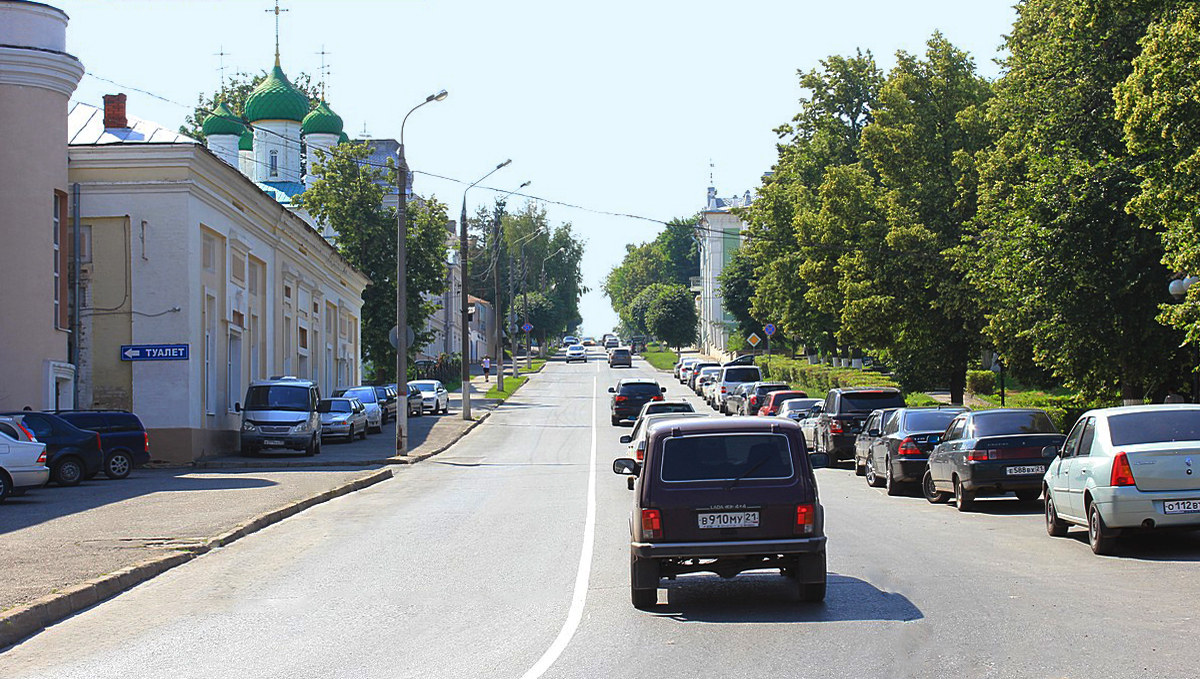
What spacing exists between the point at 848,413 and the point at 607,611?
1952 cm

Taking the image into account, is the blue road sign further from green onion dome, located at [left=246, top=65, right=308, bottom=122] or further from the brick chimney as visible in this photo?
green onion dome, located at [left=246, top=65, right=308, bottom=122]

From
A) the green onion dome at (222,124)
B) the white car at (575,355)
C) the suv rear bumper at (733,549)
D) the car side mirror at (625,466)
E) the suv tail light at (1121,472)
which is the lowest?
the suv rear bumper at (733,549)

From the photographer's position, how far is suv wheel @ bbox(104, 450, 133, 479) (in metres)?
26.7

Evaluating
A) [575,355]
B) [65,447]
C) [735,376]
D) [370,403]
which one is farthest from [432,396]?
[575,355]

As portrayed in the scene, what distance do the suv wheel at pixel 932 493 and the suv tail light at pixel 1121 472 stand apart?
24.6 feet

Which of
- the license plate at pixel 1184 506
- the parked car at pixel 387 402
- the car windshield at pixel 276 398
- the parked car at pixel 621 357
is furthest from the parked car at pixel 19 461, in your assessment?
the parked car at pixel 621 357

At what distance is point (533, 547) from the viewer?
15211 mm

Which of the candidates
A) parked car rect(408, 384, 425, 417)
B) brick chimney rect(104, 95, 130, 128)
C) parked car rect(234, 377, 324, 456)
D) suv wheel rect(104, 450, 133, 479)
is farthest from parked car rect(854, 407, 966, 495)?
parked car rect(408, 384, 425, 417)

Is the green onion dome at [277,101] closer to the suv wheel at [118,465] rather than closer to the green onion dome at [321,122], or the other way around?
the green onion dome at [321,122]

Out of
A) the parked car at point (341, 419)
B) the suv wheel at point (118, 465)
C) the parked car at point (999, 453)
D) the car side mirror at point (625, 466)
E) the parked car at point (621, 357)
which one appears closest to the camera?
the car side mirror at point (625, 466)

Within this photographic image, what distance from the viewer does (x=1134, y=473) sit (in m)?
13.0

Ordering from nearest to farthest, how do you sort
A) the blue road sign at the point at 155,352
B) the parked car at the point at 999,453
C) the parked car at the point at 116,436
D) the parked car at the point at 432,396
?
the parked car at the point at 999,453, the parked car at the point at 116,436, the blue road sign at the point at 155,352, the parked car at the point at 432,396

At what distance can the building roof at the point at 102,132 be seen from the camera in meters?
32.7

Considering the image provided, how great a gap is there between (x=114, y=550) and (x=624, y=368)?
8511 cm
